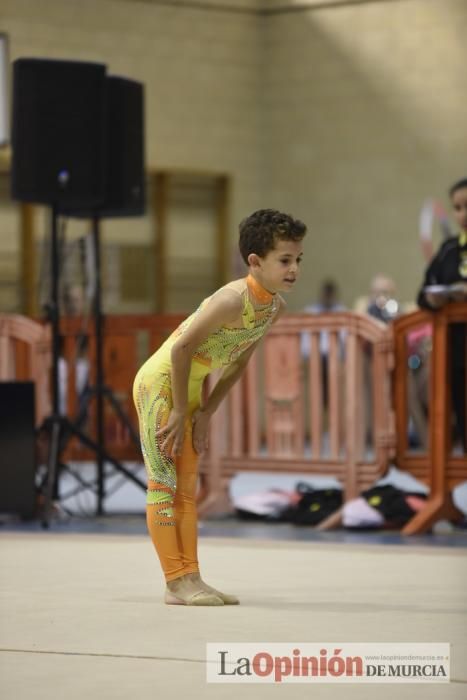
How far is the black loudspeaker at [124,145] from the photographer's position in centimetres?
811

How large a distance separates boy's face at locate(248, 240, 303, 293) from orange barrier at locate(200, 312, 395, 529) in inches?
118

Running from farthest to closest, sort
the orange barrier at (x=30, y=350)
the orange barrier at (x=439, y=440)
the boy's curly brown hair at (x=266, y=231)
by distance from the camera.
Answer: the orange barrier at (x=30, y=350), the orange barrier at (x=439, y=440), the boy's curly brown hair at (x=266, y=231)

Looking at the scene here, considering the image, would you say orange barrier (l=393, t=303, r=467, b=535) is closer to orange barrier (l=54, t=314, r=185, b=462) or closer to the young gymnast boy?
orange barrier (l=54, t=314, r=185, b=462)

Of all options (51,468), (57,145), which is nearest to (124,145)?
(57,145)

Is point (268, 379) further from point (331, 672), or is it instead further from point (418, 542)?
point (331, 672)

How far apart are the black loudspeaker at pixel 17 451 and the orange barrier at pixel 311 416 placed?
1046 mm

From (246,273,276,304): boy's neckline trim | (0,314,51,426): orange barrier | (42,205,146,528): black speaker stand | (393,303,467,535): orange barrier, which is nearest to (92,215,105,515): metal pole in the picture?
(42,205,146,528): black speaker stand

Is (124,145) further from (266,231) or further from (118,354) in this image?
(266,231)

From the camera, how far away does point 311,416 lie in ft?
26.0

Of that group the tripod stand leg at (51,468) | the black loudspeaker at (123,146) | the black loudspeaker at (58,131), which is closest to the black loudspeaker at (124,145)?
the black loudspeaker at (123,146)

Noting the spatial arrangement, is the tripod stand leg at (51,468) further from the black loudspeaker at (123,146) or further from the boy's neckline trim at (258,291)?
the boy's neckline trim at (258,291)

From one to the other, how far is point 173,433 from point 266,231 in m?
0.70

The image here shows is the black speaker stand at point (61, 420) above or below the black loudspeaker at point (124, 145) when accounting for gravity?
below

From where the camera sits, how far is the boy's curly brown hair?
456cm
